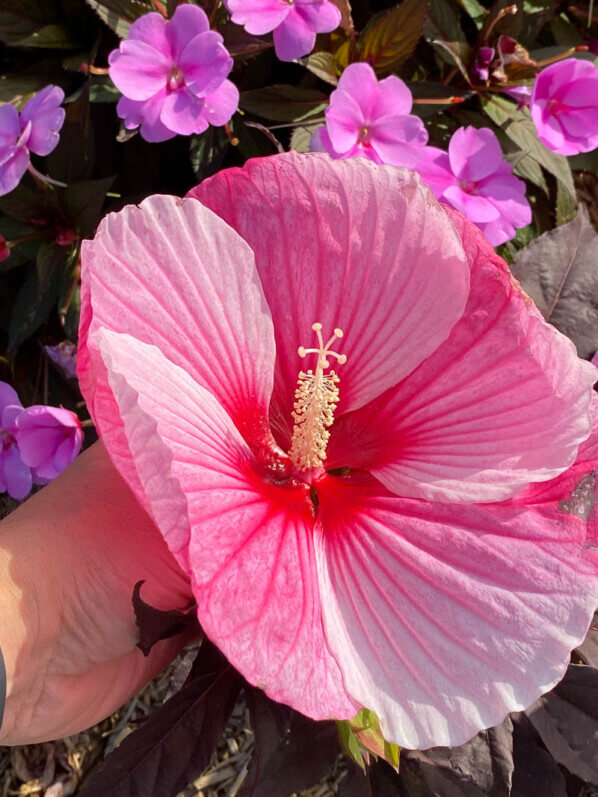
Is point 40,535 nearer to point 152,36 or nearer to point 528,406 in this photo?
point 528,406

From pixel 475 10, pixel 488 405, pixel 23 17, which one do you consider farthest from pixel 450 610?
pixel 23 17

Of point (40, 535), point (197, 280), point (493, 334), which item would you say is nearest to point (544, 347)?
point (493, 334)

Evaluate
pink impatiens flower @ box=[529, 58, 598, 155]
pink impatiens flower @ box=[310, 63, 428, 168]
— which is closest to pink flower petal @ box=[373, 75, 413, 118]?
pink impatiens flower @ box=[310, 63, 428, 168]

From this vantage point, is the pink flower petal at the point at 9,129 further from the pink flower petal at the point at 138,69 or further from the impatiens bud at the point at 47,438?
the impatiens bud at the point at 47,438

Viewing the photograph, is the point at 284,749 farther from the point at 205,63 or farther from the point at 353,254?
the point at 205,63

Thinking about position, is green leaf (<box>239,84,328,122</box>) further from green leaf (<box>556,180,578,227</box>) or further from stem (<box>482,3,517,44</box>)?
green leaf (<box>556,180,578,227</box>)

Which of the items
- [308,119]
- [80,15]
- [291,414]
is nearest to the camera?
[291,414]
